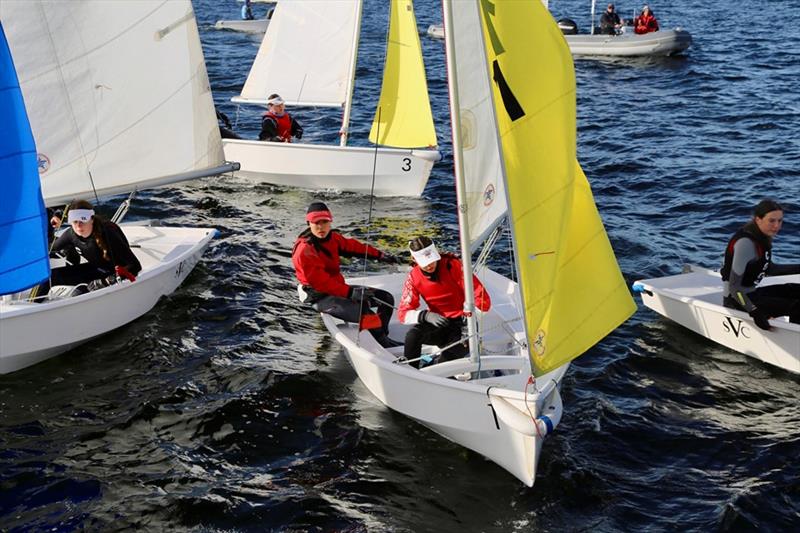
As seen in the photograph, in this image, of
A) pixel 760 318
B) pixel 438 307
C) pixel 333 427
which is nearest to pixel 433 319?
pixel 438 307

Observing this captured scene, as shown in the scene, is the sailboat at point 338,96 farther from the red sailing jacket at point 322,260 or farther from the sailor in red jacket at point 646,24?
the sailor in red jacket at point 646,24

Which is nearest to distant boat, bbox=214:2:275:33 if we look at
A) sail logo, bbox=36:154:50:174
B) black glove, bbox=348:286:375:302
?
sail logo, bbox=36:154:50:174

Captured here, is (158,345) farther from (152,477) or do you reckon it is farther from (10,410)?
(152,477)

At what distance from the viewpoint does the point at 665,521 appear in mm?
8266

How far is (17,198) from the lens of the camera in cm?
996

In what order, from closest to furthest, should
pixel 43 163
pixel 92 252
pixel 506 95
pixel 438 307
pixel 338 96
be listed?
pixel 506 95 < pixel 438 307 < pixel 92 252 < pixel 43 163 < pixel 338 96

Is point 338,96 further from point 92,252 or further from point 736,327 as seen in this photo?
point 736,327

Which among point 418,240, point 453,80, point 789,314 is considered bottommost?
point 789,314

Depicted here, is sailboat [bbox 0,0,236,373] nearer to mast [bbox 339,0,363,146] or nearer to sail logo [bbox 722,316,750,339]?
mast [bbox 339,0,363,146]

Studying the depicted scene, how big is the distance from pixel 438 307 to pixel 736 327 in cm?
375

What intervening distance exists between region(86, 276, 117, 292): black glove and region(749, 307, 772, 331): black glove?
7.42 meters

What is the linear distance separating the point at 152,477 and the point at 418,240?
343 cm

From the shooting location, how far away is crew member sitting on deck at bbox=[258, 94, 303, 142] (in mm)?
17953

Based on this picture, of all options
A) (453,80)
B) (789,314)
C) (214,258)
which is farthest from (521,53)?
(214,258)
